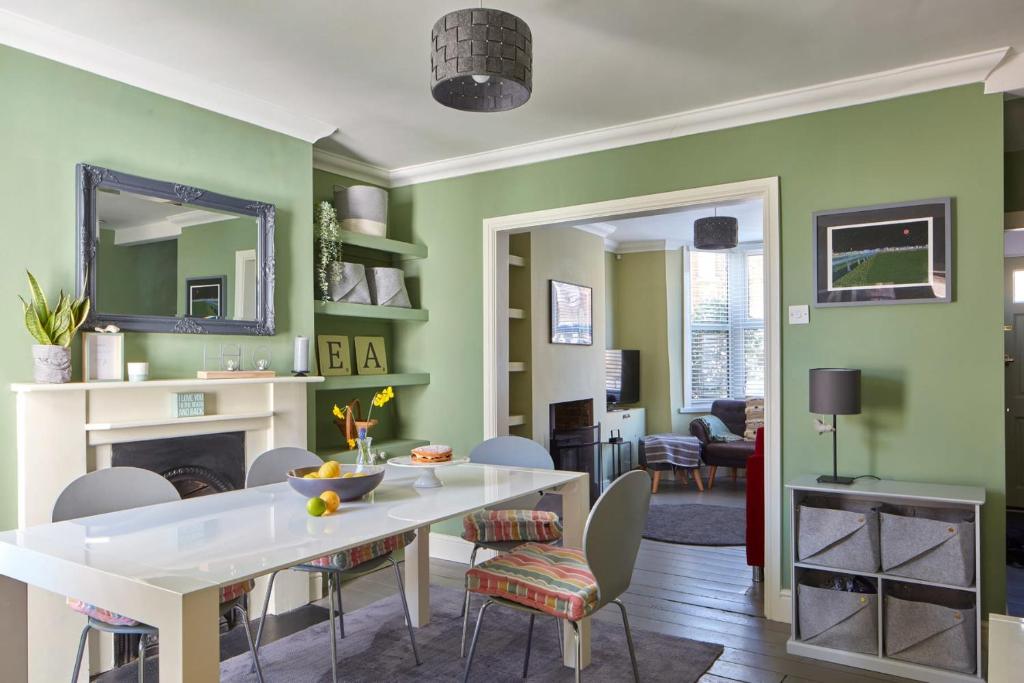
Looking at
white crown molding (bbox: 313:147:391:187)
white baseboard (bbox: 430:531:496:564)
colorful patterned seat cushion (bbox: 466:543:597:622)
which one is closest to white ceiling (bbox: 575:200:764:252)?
white crown molding (bbox: 313:147:391:187)

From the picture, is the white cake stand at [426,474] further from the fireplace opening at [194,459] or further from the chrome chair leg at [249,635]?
the fireplace opening at [194,459]

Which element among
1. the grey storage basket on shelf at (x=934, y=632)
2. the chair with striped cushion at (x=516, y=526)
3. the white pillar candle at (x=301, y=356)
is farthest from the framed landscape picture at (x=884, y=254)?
the white pillar candle at (x=301, y=356)

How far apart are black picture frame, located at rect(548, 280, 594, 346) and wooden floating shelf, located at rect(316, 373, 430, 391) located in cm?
146

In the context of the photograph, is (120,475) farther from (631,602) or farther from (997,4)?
(997,4)

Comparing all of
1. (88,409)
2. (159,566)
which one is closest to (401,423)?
(88,409)

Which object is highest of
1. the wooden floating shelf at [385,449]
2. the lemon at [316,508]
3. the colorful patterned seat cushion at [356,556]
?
the lemon at [316,508]

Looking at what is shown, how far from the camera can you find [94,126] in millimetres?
2979

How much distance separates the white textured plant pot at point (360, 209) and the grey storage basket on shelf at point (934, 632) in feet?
11.2

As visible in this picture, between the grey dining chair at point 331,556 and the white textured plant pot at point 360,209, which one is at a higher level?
the white textured plant pot at point 360,209

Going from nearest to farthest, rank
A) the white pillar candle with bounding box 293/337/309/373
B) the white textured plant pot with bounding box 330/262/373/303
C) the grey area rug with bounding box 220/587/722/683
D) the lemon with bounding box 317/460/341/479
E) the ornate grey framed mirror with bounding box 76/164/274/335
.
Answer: the lemon with bounding box 317/460/341/479 < the grey area rug with bounding box 220/587/722/683 < the ornate grey framed mirror with bounding box 76/164/274/335 < the white pillar candle with bounding box 293/337/309/373 < the white textured plant pot with bounding box 330/262/373/303

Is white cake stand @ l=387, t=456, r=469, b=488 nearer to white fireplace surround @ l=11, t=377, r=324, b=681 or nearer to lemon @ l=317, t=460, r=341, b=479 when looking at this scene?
lemon @ l=317, t=460, r=341, b=479

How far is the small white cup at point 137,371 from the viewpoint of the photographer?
302 cm

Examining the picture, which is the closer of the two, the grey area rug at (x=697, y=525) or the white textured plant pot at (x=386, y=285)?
the white textured plant pot at (x=386, y=285)

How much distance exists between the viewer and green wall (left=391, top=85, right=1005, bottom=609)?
3.04m
